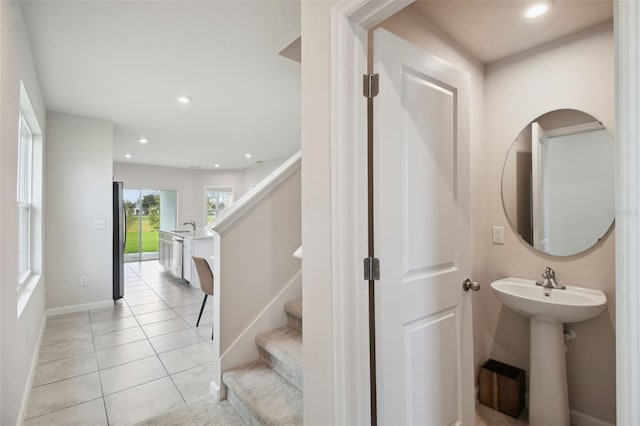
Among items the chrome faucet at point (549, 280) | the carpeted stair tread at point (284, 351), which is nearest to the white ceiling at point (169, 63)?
the carpeted stair tread at point (284, 351)

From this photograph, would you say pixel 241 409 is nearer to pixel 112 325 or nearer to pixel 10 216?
pixel 10 216

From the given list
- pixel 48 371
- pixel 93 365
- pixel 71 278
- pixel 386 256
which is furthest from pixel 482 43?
pixel 71 278

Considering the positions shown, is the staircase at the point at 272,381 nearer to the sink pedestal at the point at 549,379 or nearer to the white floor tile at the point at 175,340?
the white floor tile at the point at 175,340

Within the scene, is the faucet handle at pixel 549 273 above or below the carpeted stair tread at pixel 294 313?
above

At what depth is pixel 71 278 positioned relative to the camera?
3.99 meters

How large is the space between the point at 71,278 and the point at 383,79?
4594 mm

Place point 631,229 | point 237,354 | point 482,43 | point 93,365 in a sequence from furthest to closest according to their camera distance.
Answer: point 93,365
point 237,354
point 482,43
point 631,229

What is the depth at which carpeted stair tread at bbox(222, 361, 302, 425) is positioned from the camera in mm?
1678

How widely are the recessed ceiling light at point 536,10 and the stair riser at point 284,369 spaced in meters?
2.35

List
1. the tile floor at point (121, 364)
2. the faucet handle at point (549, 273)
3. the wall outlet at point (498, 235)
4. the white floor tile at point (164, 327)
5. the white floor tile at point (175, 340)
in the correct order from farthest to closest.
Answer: the white floor tile at point (164, 327), the white floor tile at point (175, 340), the wall outlet at point (498, 235), the tile floor at point (121, 364), the faucet handle at point (549, 273)

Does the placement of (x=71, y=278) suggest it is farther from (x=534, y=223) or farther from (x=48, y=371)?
(x=534, y=223)

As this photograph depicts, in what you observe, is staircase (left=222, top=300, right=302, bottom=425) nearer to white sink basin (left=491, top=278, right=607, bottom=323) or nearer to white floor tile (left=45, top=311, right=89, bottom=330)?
white sink basin (left=491, top=278, right=607, bottom=323)

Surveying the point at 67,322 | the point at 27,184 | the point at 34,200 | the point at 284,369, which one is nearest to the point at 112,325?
the point at 67,322

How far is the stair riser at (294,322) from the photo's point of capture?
2260 millimetres
